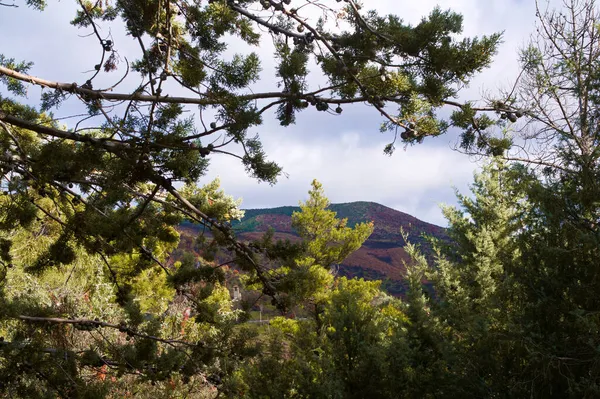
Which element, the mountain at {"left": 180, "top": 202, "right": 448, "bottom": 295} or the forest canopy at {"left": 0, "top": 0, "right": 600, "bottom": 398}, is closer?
the forest canopy at {"left": 0, "top": 0, "right": 600, "bottom": 398}

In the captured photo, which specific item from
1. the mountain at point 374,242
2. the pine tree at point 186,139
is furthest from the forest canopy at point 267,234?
the mountain at point 374,242

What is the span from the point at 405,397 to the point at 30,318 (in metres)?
4.50

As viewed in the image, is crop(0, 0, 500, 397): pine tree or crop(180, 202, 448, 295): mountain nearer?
crop(0, 0, 500, 397): pine tree

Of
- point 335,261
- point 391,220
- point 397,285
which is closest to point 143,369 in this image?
point 335,261

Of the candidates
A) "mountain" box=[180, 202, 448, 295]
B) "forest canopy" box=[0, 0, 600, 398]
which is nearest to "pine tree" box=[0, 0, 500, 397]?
"forest canopy" box=[0, 0, 600, 398]

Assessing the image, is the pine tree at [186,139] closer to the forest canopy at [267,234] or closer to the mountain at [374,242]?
the forest canopy at [267,234]

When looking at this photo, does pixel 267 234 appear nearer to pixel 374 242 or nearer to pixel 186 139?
pixel 186 139

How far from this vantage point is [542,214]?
5.50 m

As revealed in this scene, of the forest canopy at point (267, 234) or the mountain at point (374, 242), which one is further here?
the mountain at point (374, 242)

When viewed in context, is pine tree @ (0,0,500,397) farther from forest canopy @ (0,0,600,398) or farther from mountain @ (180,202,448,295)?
mountain @ (180,202,448,295)

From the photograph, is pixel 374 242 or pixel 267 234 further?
pixel 374 242

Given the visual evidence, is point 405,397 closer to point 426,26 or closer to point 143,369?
point 143,369

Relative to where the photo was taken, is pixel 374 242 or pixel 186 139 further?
pixel 374 242

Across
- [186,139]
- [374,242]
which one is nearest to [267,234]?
[186,139]
